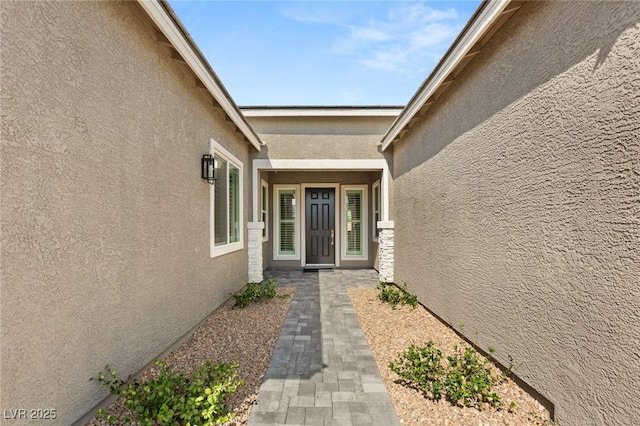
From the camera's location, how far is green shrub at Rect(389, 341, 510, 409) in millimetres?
2395

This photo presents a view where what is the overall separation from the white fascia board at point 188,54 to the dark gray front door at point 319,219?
161 inches

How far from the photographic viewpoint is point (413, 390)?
2617 mm

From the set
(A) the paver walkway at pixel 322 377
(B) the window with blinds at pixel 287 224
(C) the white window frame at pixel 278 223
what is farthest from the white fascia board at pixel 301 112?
(A) the paver walkway at pixel 322 377

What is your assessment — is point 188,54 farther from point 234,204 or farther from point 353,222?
point 353,222

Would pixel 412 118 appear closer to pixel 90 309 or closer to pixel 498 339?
pixel 498 339

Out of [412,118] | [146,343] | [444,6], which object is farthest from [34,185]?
[444,6]

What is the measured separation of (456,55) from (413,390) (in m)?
3.83

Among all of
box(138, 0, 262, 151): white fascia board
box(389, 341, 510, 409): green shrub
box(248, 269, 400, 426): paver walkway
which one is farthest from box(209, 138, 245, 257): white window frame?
box(389, 341, 510, 409): green shrub

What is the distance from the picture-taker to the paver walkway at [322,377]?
2305 mm

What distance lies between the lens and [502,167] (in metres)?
2.88

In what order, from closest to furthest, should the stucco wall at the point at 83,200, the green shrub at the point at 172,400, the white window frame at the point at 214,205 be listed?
1. the stucco wall at the point at 83,200
2. the green shrub at the point at 172,400
3. the white window frame at the point at 214,205

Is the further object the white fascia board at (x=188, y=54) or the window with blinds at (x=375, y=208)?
the window with blinds at (x=375, y=208)

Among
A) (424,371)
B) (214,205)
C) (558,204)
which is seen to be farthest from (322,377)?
(214,205)

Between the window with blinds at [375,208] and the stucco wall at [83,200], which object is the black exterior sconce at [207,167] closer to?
the stucco wall at [83,200]
